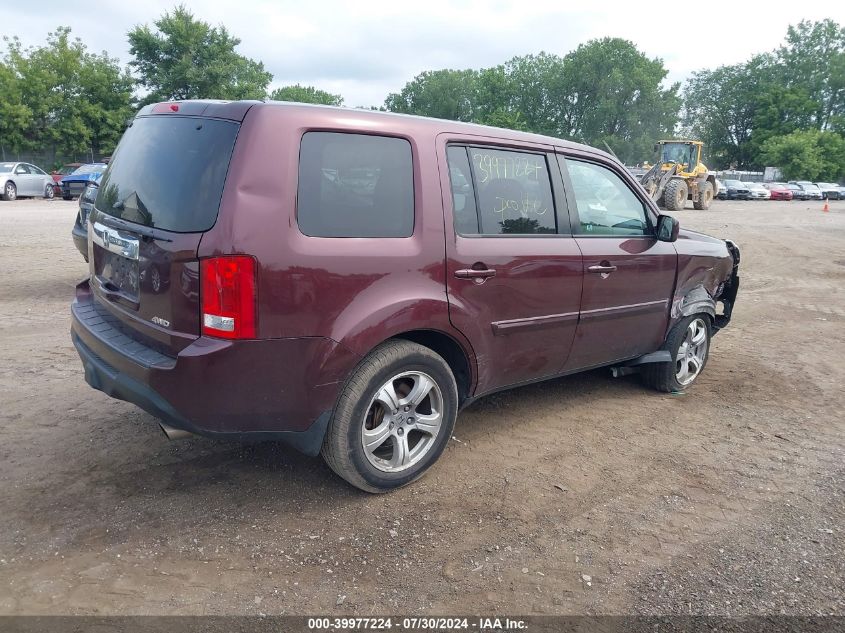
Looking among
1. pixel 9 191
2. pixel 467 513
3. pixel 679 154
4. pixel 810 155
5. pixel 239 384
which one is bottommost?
pixel 467 513

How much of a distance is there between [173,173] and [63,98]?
129 feet

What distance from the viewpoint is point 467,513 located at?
3.31 meters

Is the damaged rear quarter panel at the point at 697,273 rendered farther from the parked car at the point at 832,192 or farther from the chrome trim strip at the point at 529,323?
the parked car at the point at 832,192

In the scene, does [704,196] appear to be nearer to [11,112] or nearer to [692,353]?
[692,353]

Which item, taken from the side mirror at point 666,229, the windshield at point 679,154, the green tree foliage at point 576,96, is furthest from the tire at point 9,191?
the green tree foliage at point 576,96

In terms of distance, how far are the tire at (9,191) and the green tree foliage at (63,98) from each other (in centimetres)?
1295

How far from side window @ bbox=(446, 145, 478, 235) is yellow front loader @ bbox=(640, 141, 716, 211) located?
78.7ft

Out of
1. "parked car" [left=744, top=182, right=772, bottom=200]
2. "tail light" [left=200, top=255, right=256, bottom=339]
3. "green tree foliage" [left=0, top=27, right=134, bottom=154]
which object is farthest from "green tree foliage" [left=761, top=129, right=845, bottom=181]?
"tail light" [left=200, top=255, right=256, bottom=339]

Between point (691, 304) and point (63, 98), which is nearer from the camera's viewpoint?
point (691, 304)

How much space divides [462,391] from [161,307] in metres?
1.68

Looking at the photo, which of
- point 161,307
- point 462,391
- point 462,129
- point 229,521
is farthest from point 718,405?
point 161,307

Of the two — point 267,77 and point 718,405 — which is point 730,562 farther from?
point 267,77

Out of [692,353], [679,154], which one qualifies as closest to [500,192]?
[692,353]

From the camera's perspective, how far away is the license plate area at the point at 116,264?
3.14 metres
